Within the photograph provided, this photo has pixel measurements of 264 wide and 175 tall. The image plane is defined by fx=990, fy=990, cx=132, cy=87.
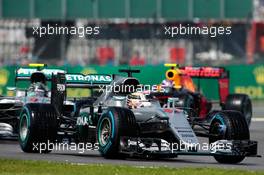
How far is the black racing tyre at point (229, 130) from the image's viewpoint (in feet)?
52.2

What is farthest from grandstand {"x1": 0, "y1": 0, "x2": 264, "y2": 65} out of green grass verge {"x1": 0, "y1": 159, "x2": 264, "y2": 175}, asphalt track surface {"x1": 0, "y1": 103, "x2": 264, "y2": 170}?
green grass verge {"x1": 0, "y1": 159, "x2": 264, "y2": 175}

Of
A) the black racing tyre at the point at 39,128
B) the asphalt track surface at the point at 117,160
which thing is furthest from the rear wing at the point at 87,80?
the black racing tyre at the point at 39,128

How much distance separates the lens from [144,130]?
53.4 ft

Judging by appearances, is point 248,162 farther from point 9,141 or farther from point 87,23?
point 87,23

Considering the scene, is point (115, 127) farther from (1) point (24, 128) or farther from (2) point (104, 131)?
(1) point (24, 128)

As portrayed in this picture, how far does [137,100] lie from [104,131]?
44.8 inches

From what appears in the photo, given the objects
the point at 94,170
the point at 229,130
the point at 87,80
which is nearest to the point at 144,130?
the point at 229,130

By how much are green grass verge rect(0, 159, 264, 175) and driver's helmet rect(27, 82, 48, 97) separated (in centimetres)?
649

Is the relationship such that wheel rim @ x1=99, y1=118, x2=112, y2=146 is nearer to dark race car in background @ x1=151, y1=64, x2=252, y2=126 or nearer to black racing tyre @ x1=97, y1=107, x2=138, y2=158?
black racing tyre @ x1=97, y1=107, x2=138, y2=158

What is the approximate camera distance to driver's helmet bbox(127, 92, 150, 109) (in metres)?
16.8

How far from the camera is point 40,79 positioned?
2138cm

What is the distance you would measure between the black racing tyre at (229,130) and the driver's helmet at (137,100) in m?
1.30

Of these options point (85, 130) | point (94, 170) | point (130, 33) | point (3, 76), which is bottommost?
point (94, 170)

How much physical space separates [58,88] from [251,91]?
2139 cm
